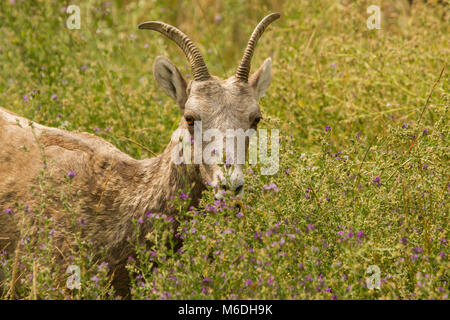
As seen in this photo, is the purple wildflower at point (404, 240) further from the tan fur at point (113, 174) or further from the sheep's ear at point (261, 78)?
the sheep's ear at point (261, 78)

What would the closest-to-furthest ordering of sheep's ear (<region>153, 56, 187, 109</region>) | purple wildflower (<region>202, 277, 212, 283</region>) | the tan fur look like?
purple wildflower (<region>202, 277, 212, 283</region>) → the tan fur → sheep's ear (<region>153, 56, 187, 109</region>)

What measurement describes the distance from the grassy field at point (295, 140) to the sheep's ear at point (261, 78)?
0.38 meters

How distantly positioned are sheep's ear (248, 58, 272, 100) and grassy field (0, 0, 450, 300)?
1.24 ft

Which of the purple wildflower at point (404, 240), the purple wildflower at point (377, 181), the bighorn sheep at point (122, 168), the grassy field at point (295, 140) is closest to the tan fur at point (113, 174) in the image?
the bighorn sheep at point (122, 168)

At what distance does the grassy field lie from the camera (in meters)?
4.02

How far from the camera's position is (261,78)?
5.99 metres

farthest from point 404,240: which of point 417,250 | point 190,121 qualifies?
point 190,121

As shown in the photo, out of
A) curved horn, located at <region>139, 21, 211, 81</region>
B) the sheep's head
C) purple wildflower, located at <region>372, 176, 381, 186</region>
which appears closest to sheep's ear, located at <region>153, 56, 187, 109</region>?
the sheep's head

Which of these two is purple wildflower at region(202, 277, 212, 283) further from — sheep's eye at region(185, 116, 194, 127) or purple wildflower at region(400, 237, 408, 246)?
sheep's eye at region(185, 116, 194, 127)

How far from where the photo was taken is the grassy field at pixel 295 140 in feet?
13.2

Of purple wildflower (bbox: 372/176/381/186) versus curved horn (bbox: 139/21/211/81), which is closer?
purple wildflower (bbox: 372/176/381/186)

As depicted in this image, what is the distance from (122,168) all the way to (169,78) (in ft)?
3.02

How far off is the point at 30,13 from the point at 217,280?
19.7ft
